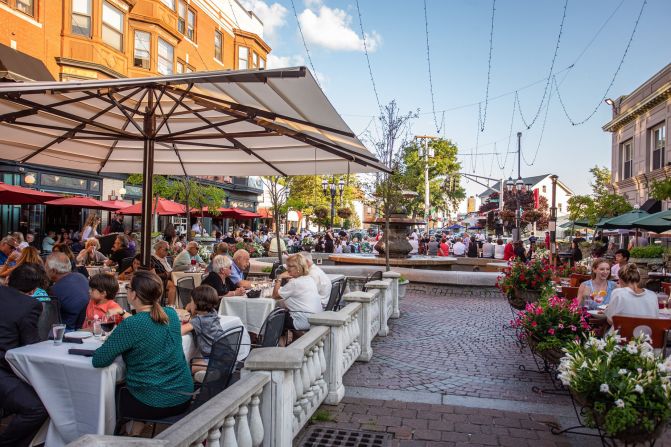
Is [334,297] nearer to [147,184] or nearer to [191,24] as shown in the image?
[147,184]

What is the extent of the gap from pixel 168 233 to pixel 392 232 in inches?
297

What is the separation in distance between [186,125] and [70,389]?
17.0 feet

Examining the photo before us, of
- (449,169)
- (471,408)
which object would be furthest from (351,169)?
(449,169)

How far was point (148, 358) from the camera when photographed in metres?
3.81

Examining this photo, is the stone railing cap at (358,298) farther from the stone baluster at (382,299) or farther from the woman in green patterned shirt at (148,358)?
the woman in green patterned shirt at (148,358)

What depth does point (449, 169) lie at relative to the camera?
6400cm

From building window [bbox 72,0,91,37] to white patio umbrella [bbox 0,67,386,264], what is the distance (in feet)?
45.6

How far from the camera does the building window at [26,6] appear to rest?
18.6m

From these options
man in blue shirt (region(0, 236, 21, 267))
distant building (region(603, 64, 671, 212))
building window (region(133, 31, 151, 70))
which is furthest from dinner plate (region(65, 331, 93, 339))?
distant building (region(603, 64, 671, 212))

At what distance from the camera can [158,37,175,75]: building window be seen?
26.0m

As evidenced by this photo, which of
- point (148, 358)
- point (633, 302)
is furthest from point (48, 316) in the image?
point (633, 302)

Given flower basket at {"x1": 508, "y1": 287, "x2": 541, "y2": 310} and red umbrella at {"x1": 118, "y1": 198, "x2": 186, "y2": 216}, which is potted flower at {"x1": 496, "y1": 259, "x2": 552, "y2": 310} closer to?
flower basket at {"x1": 508, "y1": 287, "x2": 541, "y2": 310}

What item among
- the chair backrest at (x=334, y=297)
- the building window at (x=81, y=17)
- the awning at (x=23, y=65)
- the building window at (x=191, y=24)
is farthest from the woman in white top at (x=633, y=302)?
the building window at (x=191, y=24)

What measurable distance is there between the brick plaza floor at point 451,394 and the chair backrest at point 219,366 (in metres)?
1.04
